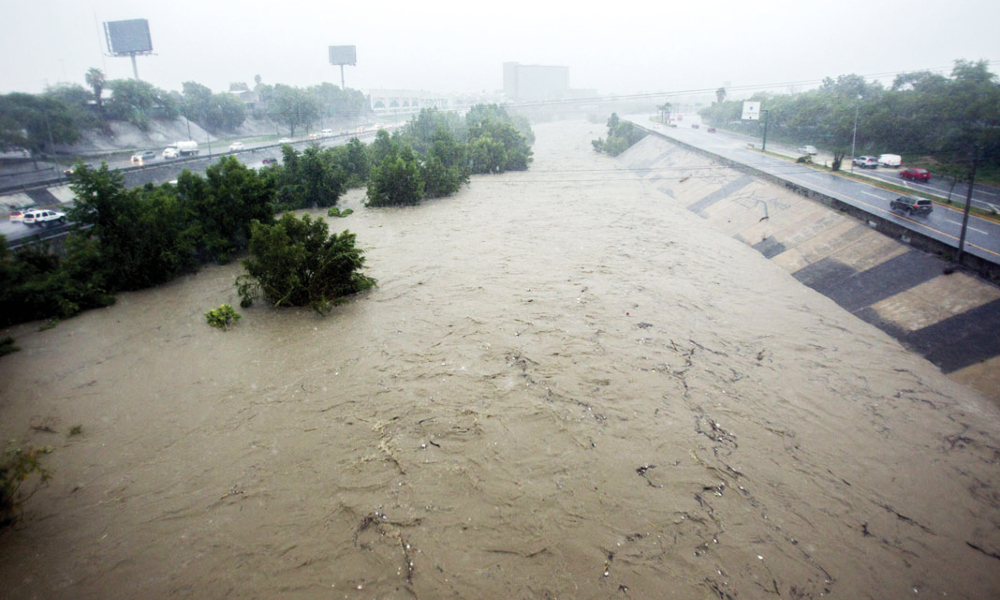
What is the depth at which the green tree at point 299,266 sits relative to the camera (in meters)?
15.5

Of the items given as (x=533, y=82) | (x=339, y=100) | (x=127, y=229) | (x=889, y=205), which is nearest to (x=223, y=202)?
(x=127, y=229)

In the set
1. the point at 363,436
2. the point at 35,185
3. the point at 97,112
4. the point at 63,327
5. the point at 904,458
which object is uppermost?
the point at 97,112

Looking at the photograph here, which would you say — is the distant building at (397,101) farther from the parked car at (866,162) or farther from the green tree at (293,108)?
the parked car at (866,162)

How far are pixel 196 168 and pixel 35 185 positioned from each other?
9548 mm

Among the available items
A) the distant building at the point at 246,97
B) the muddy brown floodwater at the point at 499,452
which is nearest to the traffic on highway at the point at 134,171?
the muddy brown floodwater at the point at 499,452

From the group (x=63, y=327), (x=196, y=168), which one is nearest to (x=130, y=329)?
A: (x=63, y=327)

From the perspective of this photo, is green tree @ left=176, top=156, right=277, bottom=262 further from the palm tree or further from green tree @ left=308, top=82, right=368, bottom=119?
green tree @ left=308, top=82, right=368, bottom=119

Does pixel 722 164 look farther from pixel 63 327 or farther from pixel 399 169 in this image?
pixel 63 327

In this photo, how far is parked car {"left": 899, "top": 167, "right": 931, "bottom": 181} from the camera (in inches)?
1004

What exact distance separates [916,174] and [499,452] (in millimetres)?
30494

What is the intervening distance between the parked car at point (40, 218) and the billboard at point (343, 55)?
65.6 m

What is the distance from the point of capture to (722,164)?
3647cm

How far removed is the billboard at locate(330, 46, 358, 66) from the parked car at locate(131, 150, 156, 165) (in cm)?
5098

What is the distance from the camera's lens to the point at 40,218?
754 inches
